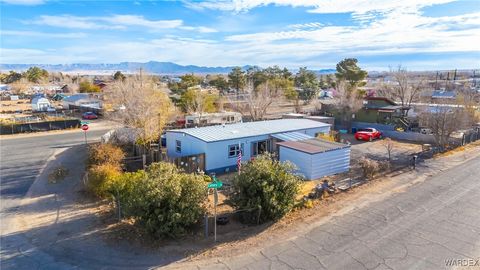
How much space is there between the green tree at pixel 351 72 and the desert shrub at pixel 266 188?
145ft

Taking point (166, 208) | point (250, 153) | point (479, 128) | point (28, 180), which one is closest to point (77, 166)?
point (28, 180)

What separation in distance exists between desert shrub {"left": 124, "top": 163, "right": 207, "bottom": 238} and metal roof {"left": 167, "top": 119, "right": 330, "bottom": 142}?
8458 mm

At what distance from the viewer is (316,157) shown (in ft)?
63.1

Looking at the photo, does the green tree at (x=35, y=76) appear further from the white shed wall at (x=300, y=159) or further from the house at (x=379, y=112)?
the white shed wall at (x=300, y=159)

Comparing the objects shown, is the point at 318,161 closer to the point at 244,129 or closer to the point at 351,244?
the point at 244,129

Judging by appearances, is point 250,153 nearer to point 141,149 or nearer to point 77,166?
point 141,149

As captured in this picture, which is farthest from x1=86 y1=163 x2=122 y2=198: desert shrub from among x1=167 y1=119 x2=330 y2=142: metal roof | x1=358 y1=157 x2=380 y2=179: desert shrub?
x1=358 y1=157 x2=380 y2=179: desert shrub

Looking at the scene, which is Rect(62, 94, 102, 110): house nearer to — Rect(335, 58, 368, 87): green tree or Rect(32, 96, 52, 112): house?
Rect(32, 96, 52, 112): house

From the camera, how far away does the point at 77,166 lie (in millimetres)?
22250

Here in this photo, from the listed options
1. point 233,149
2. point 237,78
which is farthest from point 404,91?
point 233,149

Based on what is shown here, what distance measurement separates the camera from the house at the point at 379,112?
1398 inches

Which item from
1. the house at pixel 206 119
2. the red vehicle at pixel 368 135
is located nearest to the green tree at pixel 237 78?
the house at pixel 206 119

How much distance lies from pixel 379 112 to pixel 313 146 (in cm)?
1898

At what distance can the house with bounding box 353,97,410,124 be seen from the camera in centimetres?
3550
